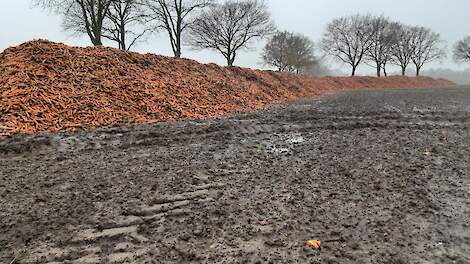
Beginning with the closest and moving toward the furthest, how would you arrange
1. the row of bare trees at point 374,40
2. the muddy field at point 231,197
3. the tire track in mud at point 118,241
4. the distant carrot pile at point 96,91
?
the tire track in mud at point 118,241
the muddy field at point 231,197
the distant carrot pile at point 96,91
the row of bare trees at point 374,40

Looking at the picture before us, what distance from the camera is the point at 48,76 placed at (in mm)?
7191

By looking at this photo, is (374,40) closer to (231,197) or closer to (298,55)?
(298,55)

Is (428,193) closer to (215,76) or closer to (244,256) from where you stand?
(244,256)

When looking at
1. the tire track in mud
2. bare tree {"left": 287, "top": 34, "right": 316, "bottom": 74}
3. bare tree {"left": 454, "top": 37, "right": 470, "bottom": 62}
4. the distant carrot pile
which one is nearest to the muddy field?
the tire track in mud

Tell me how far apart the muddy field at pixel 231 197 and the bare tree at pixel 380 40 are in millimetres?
39794

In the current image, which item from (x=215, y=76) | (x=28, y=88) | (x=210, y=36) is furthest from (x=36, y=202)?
(x=210, y=36)

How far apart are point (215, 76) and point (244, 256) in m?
9.30

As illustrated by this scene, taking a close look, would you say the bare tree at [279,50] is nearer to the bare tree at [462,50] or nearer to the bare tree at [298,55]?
the bare tree at [298,55]

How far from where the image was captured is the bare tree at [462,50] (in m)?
50.8

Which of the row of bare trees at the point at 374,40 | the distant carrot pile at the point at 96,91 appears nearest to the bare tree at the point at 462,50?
the row of bare trees at the point at 374,40

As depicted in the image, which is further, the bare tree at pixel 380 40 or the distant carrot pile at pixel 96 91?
the bare tree at pixel 380 40

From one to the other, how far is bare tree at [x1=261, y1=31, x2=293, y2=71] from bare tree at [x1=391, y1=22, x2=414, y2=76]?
1250 centimetres

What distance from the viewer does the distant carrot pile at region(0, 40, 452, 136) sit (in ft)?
20.4

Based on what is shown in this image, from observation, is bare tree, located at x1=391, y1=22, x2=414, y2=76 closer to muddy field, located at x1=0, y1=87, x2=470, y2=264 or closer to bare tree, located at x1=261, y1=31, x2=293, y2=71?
bare tree, located at x1=261, y1=31, x2=293, y2=71
